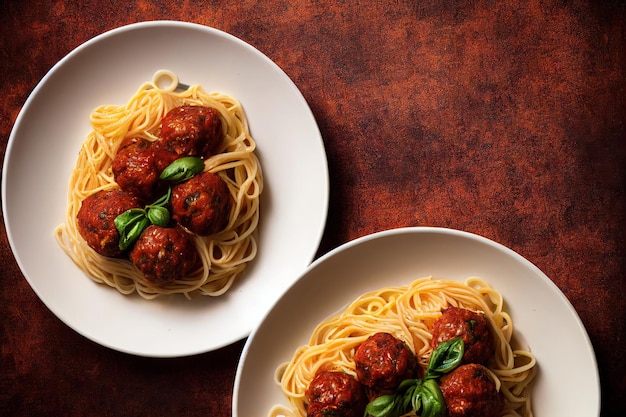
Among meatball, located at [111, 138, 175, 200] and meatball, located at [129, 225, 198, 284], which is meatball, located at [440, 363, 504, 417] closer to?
meatball, located at [129, 225, 198, 284]

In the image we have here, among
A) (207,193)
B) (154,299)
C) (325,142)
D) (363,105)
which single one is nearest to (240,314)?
(154,299)

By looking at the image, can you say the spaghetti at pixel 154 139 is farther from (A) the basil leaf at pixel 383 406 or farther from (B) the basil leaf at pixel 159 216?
(A) the basil leaf at pixel 383 406

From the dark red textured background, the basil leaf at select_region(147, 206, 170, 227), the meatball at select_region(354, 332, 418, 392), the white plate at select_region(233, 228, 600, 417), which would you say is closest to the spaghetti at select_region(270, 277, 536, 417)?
the white plate at select_region(233, 228, 600, 417)

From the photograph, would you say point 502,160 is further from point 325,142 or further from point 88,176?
point 88,176

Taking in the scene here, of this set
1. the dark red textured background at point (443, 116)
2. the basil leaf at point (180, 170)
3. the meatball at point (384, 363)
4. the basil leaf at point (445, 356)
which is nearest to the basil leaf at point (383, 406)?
the meatball at point (384, 363)

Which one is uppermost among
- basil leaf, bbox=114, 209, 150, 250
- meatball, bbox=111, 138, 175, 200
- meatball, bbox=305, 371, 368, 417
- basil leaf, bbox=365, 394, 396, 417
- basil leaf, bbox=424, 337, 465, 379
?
meatball, bbox=111, 138, 175, 200

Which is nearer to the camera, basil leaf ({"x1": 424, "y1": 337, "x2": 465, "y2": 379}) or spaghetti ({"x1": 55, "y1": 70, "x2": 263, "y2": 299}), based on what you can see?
basil leaf ({"x1": 424, "y1": 337, "x2": 465, "y2": 379})

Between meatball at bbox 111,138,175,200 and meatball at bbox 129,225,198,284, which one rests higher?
meatball at bbox 111,138,175,200
